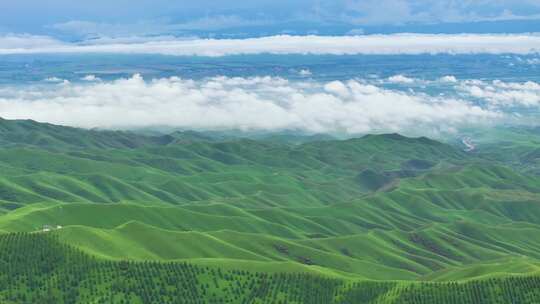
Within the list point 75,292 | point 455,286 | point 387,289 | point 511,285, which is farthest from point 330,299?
point 75,292

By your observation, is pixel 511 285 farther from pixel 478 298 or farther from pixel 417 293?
pixel 417 293

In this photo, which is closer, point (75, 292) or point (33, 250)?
point (75, 292)

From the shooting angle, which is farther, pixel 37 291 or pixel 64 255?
pixel 64 255

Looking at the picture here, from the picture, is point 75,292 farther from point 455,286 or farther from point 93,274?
point 455,286

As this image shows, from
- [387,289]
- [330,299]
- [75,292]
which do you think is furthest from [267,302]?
[75,292]

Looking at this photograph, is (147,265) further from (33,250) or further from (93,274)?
(33,250)

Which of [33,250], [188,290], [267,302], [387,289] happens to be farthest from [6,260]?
[387,289]

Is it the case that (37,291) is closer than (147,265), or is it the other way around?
(37,291)
